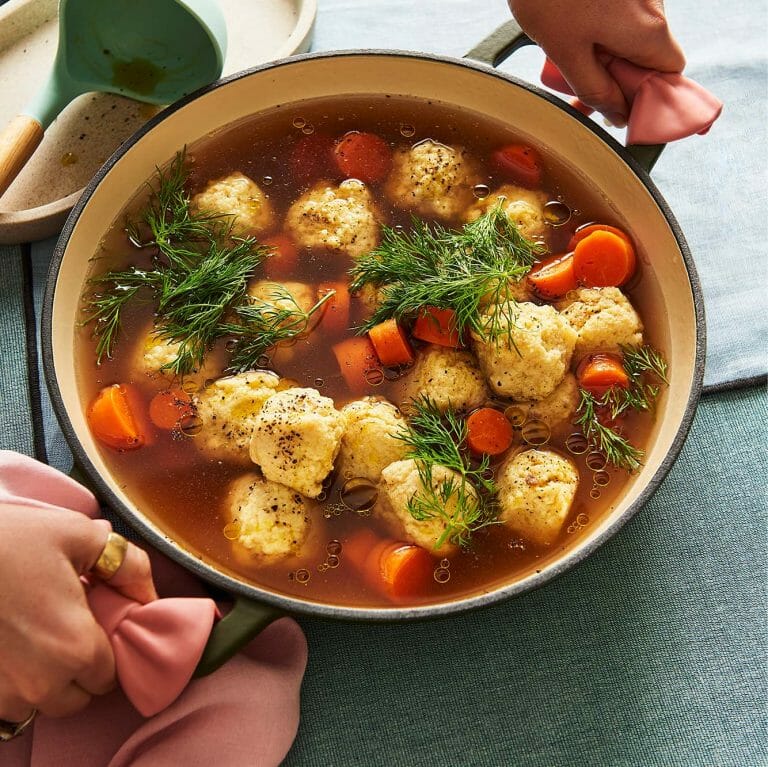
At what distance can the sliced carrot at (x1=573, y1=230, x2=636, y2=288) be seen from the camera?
6.46 ft

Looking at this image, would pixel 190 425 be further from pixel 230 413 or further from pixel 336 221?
pixel 336 221

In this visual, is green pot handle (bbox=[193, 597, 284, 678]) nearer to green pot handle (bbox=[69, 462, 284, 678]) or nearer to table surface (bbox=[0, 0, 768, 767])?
green pot handle (bbox=[69, 462, 284, 678])

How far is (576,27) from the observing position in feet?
5.81

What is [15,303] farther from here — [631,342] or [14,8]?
[631,342]

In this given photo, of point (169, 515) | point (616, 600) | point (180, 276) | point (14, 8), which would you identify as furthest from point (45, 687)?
point (14, 8)

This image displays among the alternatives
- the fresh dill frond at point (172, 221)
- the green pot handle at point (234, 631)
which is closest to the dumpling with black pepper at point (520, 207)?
the fresh dill frond at point (172, 221)

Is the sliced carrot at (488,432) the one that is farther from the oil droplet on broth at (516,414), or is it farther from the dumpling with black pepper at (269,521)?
the dumpling with black pepper at (269,521)

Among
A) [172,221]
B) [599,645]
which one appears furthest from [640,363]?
[172,221]

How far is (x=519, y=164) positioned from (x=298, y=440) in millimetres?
934

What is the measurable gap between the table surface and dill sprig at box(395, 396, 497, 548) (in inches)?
9.7

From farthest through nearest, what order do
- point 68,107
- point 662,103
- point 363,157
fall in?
point 68,107
point 363,157
point 662,103

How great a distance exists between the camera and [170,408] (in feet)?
6.13

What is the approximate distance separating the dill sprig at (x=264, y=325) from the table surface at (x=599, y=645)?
1.64ft

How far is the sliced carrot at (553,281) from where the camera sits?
1958 millimetres
